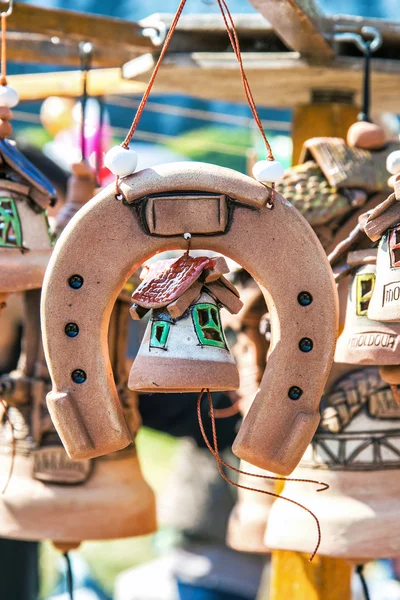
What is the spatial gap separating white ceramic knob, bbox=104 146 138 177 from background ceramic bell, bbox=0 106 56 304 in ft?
1.10

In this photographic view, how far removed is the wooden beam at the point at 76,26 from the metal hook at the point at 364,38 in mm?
336

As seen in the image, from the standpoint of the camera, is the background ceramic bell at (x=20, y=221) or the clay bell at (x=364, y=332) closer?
the clay bell at (x=364, y=332)

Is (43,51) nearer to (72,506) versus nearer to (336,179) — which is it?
(336,179)

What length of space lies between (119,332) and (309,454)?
1.24ft

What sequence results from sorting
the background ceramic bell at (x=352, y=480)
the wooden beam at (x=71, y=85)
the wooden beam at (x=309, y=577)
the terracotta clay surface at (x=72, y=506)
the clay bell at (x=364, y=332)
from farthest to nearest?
the wooden beam at (x=71, y=85)
the wooden beam at (x=309, y=577)
the terracotta clay surface at (x=72, y=506)
the background ceramic bell at (x=352, y=480)
the clay bell at (x=364, y=332)

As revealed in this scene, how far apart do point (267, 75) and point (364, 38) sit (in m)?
0.17

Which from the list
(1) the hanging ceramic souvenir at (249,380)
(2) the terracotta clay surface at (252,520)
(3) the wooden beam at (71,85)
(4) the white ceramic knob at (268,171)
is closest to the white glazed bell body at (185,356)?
(4) the white ceramic knob at (268,171)

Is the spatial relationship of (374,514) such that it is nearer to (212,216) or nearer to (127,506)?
(127,506)

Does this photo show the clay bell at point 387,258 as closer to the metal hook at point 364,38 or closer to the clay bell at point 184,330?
the clay bell at point 184,330

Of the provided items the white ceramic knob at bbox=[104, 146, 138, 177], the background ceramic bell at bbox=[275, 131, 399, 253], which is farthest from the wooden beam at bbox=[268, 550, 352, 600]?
the white ceramic knob at bbox=[104, 146, 138, 177]

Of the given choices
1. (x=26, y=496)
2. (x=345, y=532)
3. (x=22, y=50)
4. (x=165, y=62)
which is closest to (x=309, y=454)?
(x=345, y=532)

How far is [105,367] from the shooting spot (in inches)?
45.3

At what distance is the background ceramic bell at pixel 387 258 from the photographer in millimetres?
1194

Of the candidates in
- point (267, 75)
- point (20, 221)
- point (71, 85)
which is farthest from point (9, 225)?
point (71, 85)
